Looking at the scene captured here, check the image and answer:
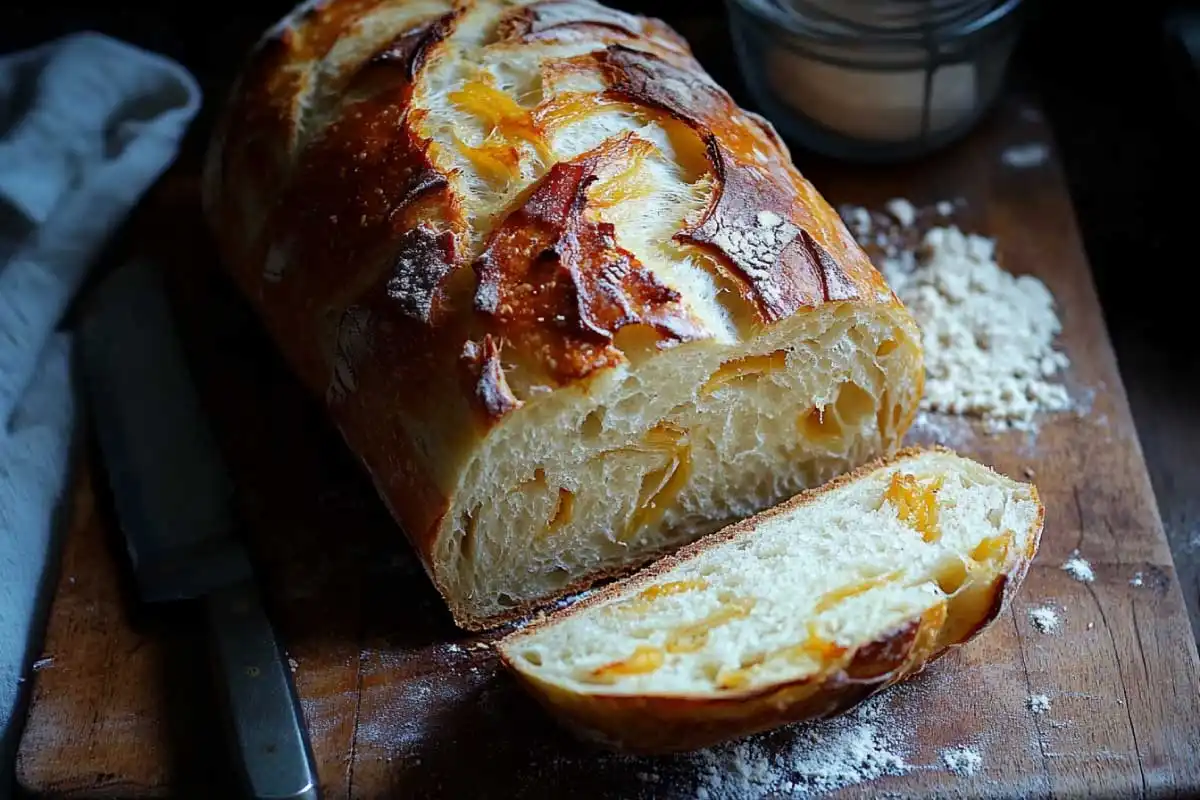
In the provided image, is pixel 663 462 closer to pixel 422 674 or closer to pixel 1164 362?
pixel 422 674

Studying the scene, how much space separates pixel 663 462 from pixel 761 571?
0.28 meters

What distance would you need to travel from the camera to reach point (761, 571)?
231cm

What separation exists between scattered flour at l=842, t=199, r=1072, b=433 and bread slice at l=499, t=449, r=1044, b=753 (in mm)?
414

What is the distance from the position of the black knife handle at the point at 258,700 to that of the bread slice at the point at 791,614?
1.21ft

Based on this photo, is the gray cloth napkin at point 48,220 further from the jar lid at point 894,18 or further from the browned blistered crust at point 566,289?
the jar lid at point 894,18

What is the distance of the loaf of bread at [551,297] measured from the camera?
228 cm

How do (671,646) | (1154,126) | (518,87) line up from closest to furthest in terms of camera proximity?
(671,646) < (518,87) < (1154,126)

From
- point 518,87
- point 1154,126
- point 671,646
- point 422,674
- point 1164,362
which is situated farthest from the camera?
point 1154,126

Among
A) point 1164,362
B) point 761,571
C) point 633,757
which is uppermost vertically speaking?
point 761,571

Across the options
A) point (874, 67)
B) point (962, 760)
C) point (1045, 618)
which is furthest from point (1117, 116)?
point (962, 760)

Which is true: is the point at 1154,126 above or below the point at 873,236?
below

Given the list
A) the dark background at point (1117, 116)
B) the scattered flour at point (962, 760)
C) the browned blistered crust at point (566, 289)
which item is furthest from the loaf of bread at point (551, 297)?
the dark background at point (1117, 116)

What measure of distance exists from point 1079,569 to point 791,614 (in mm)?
717

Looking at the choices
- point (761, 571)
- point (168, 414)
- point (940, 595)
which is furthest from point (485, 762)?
point (168, 414)
